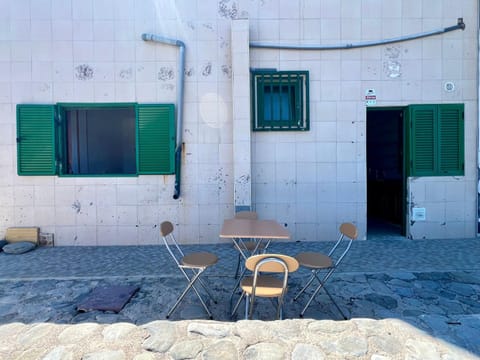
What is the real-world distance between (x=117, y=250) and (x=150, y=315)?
7.07 feet

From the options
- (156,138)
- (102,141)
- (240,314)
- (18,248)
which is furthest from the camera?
(102,141)

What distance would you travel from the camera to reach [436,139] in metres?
4.59

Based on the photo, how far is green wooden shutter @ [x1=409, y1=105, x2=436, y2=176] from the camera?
4.58 metres

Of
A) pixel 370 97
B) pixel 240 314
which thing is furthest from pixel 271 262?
pixel 370 97

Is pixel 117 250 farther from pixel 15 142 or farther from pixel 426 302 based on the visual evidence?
pixel 426 302

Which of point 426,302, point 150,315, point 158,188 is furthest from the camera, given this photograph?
point 158,188

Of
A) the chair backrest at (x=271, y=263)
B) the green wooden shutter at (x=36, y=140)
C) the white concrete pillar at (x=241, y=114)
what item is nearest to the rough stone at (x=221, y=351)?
the chair backrest at (x=271, y=263)

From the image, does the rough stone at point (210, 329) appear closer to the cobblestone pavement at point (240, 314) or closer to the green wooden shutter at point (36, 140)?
the cobblestone pavement at point (240, 314)

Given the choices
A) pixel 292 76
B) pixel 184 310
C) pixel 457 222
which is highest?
pixel 292 76

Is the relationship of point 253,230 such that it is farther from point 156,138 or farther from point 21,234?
point 21,234

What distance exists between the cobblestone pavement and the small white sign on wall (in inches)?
87.4

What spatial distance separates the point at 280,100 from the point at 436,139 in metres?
2.59

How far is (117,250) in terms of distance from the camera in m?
4.27

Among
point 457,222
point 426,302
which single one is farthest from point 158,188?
point 457,222
